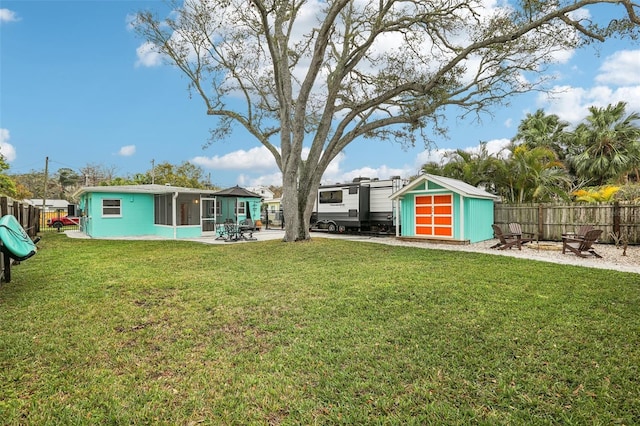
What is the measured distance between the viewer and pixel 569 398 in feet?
8.48

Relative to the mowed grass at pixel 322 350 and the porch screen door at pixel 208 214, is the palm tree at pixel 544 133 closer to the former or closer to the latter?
the mowed grass at pixel 322 350

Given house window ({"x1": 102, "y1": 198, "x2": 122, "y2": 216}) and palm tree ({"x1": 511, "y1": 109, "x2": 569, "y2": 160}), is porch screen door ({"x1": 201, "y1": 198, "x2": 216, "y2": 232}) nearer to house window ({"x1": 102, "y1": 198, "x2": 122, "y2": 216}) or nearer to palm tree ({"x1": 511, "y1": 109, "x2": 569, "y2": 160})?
house window ({"x1": 102, "y1": 198, "x2": 122, "y2": 216})

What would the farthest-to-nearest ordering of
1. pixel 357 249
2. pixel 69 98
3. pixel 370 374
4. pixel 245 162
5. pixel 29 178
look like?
pixel 29 178
pixel 245 162
pixel 69 98
pixel 357 249
pixel 370 374

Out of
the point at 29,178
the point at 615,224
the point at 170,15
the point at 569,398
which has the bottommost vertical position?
the point at 569,398

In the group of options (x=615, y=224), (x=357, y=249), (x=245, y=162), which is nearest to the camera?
(x=357, y=249)

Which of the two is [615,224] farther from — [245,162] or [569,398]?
[245,162]

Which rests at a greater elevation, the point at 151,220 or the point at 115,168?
the point at 115,168

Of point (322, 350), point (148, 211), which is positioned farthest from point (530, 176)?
point (148, 211)

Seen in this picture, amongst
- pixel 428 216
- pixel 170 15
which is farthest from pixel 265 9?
pixel 428 216

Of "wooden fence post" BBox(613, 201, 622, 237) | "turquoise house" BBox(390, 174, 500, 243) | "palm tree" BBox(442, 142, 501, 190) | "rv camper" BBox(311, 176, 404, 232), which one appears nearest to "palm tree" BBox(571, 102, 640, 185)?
"palm tree" BBox(442, 142, 501, 190)

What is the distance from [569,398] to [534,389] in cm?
22

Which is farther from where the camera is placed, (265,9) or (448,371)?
A: (265,9)

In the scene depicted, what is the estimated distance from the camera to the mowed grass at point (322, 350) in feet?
8.13

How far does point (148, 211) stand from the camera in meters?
17.7
